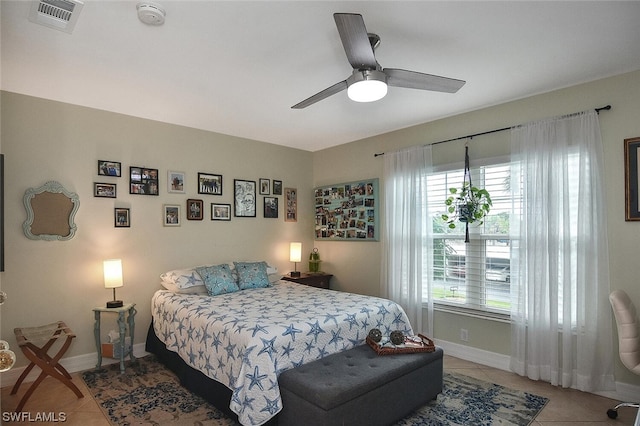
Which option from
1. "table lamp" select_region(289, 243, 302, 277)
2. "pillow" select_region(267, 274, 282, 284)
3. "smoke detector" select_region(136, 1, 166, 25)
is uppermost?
"smoke detector" select_region(136, 1, 166, 25)

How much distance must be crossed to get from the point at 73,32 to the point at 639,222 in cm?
431

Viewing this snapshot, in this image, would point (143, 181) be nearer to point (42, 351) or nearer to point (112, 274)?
point (112, 274)

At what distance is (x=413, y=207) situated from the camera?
4.19 metres

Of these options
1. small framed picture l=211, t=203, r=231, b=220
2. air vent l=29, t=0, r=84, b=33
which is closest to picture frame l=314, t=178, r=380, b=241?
small framed picture l=211, t=203, r=231, b=220

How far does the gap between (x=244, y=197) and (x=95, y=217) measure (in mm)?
1741

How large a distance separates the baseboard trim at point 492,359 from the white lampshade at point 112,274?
3.46 meters

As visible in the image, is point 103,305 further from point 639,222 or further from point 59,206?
point 639,222

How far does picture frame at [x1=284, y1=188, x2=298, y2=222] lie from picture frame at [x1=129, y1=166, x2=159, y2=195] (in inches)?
72.1

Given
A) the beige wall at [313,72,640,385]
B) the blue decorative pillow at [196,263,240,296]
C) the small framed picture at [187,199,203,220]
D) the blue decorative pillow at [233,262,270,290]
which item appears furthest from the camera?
the small framed picture at [187,199,203,220]

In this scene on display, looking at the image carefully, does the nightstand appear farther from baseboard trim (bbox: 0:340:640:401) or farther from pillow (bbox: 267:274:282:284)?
baseboard trim (bbox: 0:340:640:401)

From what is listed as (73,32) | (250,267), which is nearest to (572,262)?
(250,267)

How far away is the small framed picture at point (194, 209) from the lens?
4.32 metres

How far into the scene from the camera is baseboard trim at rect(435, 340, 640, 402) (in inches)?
112

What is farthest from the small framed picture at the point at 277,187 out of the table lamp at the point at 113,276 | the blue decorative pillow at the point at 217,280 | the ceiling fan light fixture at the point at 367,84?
the ceiling fan light fixture at the point at 367,84
